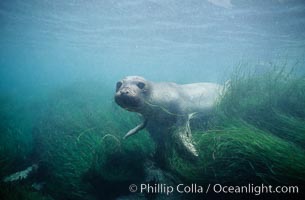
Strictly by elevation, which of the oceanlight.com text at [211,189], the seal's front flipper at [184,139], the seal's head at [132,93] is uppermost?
the seal's head at [132,93]

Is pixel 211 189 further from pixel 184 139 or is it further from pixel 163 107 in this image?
pixel 163 107

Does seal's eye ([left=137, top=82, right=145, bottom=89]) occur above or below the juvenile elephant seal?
above

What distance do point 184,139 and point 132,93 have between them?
1513 millimetres

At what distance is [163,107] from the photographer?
5.91 metres

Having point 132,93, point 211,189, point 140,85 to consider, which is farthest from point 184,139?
point 140,85

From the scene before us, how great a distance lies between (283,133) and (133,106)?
340 cm

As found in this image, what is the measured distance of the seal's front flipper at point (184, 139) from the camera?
484 cm

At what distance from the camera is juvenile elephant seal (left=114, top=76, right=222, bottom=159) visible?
515 cm

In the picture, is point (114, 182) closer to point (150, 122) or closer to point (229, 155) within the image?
point (150, 122)

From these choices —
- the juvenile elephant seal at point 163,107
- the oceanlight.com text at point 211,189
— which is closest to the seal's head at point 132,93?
the juvenile elephant seal at point 163,107

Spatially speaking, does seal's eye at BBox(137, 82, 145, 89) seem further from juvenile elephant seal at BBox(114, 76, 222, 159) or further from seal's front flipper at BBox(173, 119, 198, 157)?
seal's front flipper at BBox(173, 119, 198, 157)

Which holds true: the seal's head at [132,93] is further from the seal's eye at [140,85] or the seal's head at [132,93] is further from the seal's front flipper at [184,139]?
the seal's front flipper at [184,139]

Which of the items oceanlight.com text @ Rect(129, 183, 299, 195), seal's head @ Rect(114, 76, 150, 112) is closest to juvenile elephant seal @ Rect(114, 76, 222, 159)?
seal's head @ Rect(114, 76, 150, 112)

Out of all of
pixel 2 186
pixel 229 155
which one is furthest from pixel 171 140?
pixel 2 186
